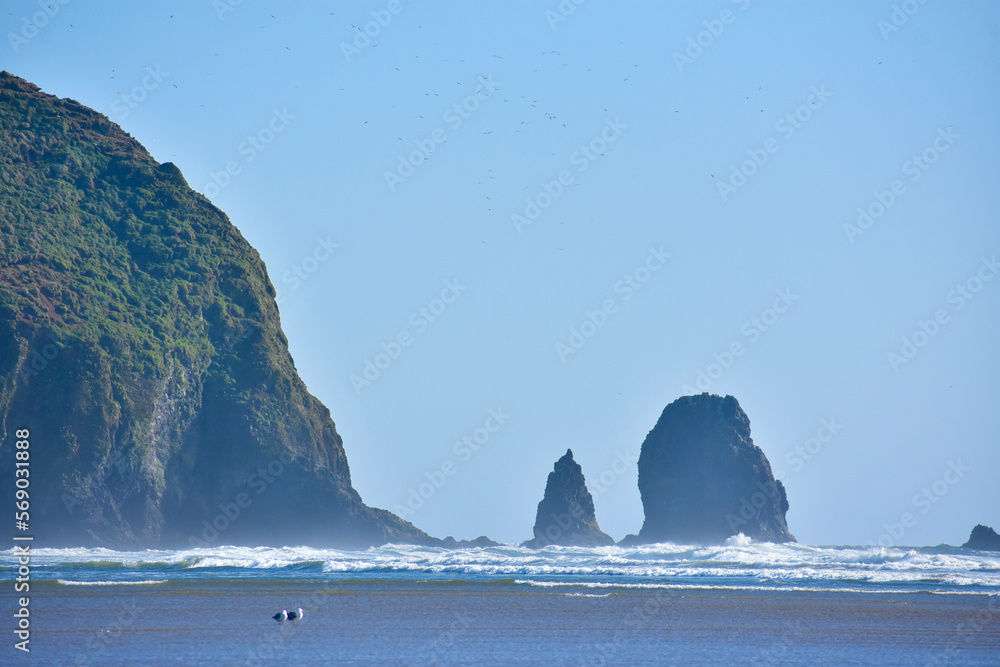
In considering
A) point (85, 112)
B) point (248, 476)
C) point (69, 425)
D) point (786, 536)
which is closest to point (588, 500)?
point (786, 536)

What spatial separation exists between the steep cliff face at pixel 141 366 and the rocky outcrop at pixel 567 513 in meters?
9.94

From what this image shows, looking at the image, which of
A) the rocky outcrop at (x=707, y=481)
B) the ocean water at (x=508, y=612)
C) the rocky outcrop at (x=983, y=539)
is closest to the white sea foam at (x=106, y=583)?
the ocean water at (x=508, y=612)

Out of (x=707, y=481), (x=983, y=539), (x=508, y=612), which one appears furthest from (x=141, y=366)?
(x=983, y=539)

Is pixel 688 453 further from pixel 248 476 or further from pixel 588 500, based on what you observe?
pixel 248 476

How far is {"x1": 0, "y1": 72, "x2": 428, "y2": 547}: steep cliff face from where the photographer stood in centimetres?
5384

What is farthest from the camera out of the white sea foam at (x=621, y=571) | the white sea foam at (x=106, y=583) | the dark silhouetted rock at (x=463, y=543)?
the dark silhouetted rock at (x=463, y=543)

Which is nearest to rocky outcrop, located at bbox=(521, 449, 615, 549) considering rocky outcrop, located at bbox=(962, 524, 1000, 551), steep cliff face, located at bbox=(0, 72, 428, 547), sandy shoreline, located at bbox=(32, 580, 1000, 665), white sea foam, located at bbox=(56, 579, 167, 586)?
steep cliff face, located at bbox=(0, 72, 428, 547)

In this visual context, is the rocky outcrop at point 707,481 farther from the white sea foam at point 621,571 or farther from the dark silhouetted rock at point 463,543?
the white sea foam at point 621,571

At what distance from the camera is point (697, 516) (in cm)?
7319

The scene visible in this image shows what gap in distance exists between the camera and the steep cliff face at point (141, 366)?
177 ft

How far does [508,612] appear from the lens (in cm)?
2375

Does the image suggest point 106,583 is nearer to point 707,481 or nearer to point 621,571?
point 621,571

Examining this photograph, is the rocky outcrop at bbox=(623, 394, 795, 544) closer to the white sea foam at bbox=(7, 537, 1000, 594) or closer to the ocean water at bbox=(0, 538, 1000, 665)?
the white sea foam at bbox=(7, 537, 1000, 594)

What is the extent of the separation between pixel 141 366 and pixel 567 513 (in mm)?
32393
